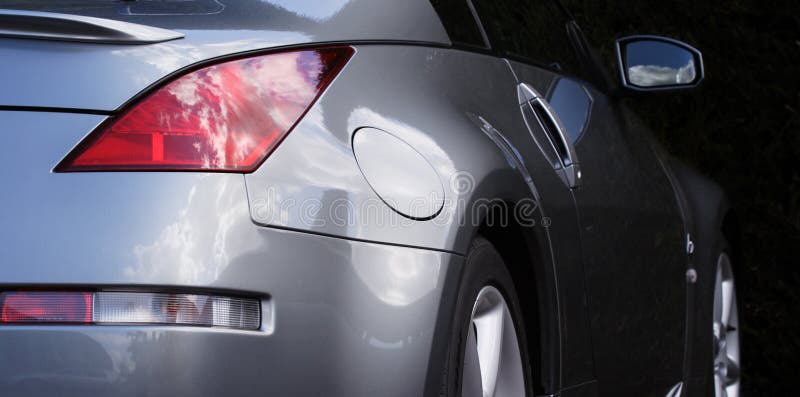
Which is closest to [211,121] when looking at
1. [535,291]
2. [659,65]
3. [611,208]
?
[535,291]

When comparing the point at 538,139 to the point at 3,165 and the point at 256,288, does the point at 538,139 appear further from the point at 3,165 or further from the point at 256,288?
the point at 3,165

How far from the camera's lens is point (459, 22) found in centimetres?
274

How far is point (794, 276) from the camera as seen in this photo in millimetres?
6410

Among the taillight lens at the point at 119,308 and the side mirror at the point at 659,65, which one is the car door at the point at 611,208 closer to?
the side mirror at the point at 659,65

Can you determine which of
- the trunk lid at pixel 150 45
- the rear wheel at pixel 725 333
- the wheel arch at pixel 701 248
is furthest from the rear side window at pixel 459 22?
the rear wheel at pixel 725 333

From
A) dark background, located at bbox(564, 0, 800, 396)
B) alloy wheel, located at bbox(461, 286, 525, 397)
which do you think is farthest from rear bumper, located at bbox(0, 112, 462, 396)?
dark background, located at bbox(564, 0, 800, 396)

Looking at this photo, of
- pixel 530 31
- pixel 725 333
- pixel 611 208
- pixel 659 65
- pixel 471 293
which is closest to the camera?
pixel 471 293

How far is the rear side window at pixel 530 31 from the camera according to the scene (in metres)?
3.07

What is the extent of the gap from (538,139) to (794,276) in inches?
156

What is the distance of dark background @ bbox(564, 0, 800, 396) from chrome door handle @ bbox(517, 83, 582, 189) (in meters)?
3.67

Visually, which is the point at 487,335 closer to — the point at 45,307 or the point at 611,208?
the point at 611,208

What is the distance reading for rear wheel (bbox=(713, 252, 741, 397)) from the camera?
4578 mm

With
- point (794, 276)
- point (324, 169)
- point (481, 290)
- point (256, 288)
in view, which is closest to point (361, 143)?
point (324, 169)

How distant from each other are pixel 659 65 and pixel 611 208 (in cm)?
99
